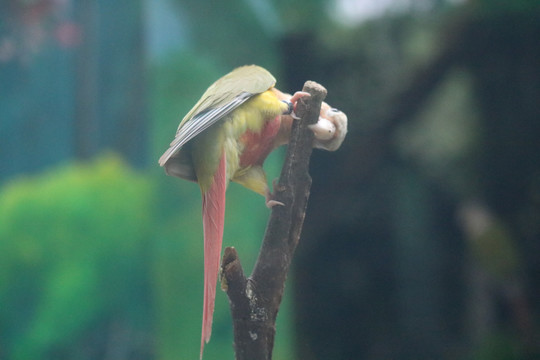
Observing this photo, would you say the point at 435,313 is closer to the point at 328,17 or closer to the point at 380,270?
the point at 380,270

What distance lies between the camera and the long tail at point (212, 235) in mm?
730

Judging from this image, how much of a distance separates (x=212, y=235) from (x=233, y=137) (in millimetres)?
148

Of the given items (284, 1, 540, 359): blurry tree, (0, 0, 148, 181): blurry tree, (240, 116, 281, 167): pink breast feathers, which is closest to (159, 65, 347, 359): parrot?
(240, 116, 281, 167): pink breast feathers

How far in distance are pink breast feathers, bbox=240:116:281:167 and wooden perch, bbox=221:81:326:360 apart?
0.03 meters

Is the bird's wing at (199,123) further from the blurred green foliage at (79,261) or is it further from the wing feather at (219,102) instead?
the blurred green foliage at (79,261)

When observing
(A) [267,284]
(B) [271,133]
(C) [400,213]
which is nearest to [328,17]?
(C) [400,213]

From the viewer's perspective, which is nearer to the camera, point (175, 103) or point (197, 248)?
point (175, 103)

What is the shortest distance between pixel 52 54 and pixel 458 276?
5.49 feet

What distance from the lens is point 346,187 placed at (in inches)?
82.2

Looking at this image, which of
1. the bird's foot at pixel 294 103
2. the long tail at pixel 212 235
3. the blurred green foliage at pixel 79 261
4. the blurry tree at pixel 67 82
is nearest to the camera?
the long tail at pixel 212 235

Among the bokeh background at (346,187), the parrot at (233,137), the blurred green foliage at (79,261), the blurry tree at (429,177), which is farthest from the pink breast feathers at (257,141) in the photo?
the blurry tree at (429,177)

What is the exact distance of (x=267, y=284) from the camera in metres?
0.81

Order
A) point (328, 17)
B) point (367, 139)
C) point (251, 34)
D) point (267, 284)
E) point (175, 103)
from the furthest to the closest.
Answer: point (367, 139)
point (328, 17)
point (251, 34)
point (175, 103)
point (267, 284)

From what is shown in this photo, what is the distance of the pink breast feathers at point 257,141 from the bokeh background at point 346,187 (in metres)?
0.93
